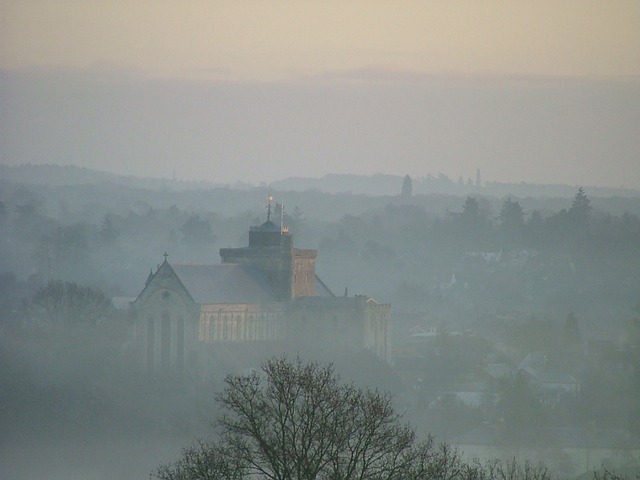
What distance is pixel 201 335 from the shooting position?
426 feet

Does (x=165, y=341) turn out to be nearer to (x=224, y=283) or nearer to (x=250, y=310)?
(x=224, y=283)

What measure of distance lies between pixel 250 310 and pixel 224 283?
1.77m

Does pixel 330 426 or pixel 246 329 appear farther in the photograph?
pixel 246 329

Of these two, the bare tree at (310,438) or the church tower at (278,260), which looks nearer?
the bare tree at (310,438)

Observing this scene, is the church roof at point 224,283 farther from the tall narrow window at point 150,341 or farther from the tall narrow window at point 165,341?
the tall narrow window at point 150,341

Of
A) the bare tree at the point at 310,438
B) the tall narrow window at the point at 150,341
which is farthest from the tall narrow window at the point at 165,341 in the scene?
the bare tree at the point at 310,438

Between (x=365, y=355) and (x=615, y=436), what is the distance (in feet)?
41.6

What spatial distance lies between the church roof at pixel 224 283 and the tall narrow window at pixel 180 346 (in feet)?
4.45

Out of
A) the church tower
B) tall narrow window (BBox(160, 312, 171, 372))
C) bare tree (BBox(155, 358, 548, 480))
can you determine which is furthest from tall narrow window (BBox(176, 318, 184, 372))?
bare tree (BBox(155, 358, 548, 480))

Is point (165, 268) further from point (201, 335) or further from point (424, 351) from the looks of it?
point (424, 351)

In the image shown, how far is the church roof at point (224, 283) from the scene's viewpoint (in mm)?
131875

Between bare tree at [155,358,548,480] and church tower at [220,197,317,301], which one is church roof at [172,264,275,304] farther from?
bare tree at [155,358,548,480]

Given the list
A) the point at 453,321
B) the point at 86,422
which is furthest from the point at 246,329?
the point at 453,321

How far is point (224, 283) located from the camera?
13400 centimetres
